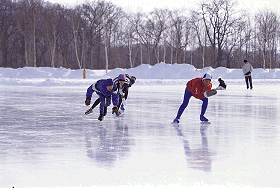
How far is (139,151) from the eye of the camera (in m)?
5.60

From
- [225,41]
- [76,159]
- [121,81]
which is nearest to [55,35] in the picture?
[225,41]

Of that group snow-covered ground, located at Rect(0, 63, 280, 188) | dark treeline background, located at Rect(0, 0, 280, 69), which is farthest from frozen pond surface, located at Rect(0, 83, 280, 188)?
dark treeline background, located at Rect(0, 0, 280, 69)

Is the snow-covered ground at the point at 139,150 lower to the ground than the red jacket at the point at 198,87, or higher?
lower

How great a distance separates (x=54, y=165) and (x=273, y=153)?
2809 millimetres

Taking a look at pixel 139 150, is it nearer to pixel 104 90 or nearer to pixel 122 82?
pixel 104 90

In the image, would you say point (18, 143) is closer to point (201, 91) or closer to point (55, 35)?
point (201, 91)

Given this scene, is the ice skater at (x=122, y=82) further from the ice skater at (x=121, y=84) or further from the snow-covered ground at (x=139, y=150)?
the snow-covered ground at (x=139, y=150)

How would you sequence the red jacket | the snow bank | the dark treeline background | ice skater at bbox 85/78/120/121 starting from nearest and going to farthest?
1. the red jacket
2. ice skater at bbox 85/78/120/121
3. the snow bank
4. the dark treeline background

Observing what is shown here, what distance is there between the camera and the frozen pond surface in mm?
4105

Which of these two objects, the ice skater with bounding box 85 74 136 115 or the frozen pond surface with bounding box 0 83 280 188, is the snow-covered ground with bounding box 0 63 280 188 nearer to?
the frozen pond surface with bounding box 0 83 280 188

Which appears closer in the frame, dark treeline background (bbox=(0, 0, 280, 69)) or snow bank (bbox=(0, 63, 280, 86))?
snow bank (bbox=(0, 63, 280, 86))

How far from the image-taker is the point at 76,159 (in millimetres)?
5055

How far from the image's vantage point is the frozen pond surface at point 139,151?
13.5 ft

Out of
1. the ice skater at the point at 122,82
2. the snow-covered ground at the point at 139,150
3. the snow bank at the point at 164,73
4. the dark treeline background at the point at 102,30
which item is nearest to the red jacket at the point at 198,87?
the snow-covered ground at the point at 139,150
